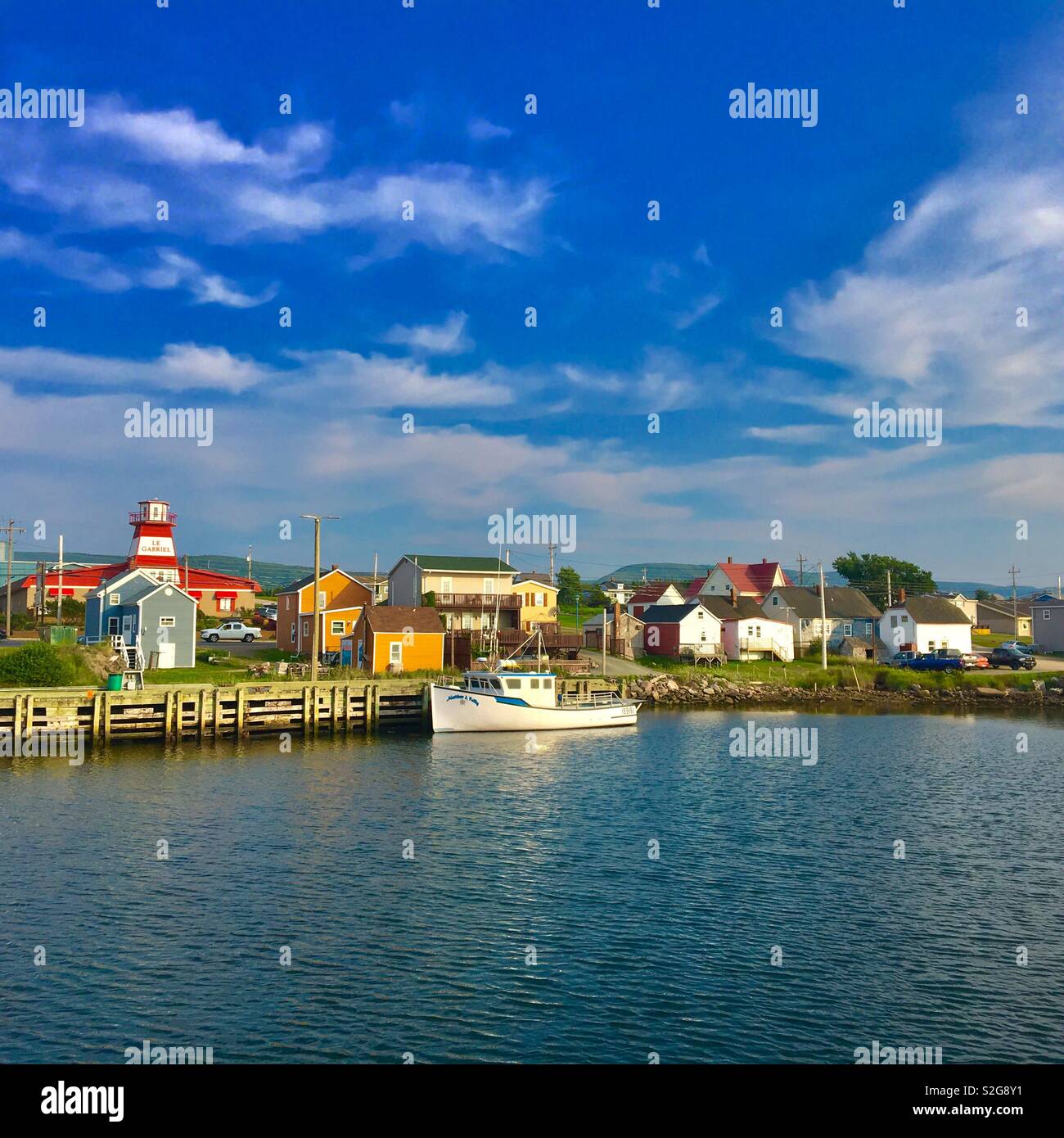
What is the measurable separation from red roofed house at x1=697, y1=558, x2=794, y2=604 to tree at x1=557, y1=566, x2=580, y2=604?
2243 centimetres

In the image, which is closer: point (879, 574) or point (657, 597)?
point (657, 597)

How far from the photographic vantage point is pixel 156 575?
93.8 m

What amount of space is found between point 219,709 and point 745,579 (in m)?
74.4

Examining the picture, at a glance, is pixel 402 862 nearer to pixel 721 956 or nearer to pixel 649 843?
pixel 649 843

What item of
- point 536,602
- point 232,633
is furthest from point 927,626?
point 232,633

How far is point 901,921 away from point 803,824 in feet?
33.3

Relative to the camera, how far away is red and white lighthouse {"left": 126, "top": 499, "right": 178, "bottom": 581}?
322 ft

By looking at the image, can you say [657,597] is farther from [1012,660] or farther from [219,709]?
[219,709]

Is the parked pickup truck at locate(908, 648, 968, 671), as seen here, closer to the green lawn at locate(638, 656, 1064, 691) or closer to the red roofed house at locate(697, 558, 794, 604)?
the green lawn at locate(638, 656, 1064, 691)

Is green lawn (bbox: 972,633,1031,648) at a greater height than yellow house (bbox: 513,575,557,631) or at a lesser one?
lesser

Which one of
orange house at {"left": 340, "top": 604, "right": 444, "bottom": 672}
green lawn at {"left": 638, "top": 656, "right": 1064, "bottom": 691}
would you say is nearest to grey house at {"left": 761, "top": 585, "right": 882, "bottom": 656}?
green lawn at {"left": 638, "top": 656, "right": 1064, "bottom": 691}

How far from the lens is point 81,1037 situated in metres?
16.1

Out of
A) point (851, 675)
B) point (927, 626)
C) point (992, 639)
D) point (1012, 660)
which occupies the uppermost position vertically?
point (927, 626)
